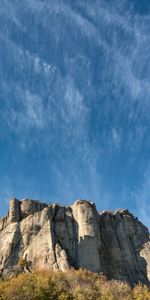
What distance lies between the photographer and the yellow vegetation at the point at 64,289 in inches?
1917

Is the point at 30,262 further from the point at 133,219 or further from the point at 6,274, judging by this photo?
the point at 133,219

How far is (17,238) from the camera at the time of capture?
244 feet

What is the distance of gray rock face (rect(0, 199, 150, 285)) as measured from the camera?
230 feet

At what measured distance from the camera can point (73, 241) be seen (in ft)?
249

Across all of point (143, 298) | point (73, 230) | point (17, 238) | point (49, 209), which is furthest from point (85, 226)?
point (143, 298)

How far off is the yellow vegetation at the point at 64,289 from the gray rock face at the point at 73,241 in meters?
9.38

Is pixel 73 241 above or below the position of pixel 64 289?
above

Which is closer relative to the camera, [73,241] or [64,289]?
[64,289]

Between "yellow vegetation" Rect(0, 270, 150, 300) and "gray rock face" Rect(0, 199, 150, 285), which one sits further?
"gray rock face" Rect(0, 199, 150, 285)

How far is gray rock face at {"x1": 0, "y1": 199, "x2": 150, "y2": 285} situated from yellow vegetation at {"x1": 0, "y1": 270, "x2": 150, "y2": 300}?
369 inches

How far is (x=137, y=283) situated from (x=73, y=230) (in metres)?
15.5

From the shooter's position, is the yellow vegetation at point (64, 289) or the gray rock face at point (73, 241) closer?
the yellow vegetation at point (64, 289)

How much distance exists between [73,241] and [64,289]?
2327cm

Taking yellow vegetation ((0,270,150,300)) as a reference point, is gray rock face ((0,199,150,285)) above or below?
above
